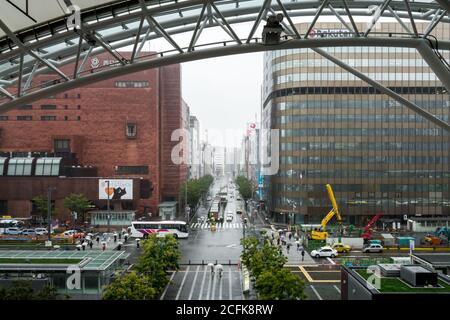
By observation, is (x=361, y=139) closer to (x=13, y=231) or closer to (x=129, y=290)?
(x=13, y=231)

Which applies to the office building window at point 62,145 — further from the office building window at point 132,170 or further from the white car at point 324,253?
the white car at point 324,253

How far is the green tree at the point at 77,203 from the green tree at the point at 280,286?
39199 mm

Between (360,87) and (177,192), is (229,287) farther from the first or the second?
(177,192)

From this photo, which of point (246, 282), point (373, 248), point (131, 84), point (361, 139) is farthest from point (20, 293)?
point (361, 139)

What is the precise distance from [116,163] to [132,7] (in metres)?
53.9

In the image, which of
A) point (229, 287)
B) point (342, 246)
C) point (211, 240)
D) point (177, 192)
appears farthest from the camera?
point (177, 192)

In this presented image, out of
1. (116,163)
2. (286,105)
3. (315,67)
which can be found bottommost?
(116,163)

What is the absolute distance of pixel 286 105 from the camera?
59.7m

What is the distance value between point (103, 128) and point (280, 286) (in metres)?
51.2

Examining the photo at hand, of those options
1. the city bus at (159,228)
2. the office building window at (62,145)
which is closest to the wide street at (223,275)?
the city bus at (159,228)

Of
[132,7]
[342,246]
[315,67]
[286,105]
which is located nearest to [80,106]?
[286,105]

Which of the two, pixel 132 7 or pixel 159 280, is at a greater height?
pixel 132 7

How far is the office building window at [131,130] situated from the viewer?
208ft
